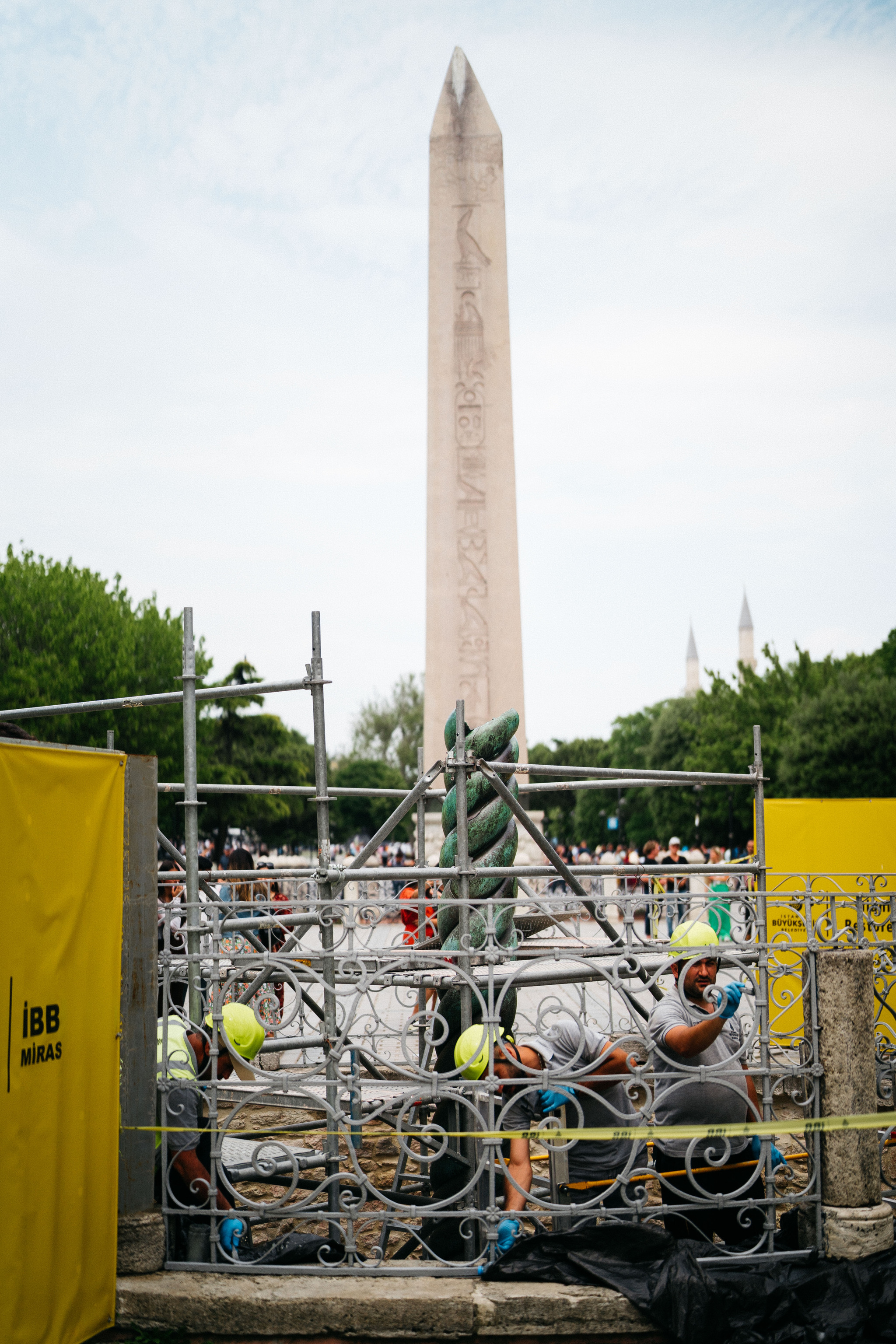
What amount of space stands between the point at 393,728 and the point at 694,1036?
6817 cm

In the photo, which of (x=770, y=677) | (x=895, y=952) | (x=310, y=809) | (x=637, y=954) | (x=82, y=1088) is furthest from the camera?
(x=310, y=809)

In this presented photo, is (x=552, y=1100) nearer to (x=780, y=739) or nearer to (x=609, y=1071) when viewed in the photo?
(x=609, y=1071)

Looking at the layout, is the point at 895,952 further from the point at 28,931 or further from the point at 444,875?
the point at 28,931

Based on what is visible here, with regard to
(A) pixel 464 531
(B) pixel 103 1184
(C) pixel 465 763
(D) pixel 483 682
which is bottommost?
(B) pixel 103 1184

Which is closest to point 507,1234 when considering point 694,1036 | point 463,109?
point 694,1036

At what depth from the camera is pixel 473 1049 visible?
486cm

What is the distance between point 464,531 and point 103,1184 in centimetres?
1691

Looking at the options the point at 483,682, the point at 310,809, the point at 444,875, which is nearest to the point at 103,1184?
the point at 444,875

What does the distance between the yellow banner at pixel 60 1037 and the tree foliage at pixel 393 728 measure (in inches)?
2620

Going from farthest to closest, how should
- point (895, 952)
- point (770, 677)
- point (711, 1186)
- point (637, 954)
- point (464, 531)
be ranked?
point (770, 677)
point (464, 531)
point (895, 952)
point (711, 1186)
point (637, 954)

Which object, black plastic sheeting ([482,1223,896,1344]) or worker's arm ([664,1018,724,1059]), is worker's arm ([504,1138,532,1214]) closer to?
black plastic sheeting ([482,1223,896,1344])

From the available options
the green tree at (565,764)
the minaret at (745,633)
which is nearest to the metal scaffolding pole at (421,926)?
the green tree at (565,764)

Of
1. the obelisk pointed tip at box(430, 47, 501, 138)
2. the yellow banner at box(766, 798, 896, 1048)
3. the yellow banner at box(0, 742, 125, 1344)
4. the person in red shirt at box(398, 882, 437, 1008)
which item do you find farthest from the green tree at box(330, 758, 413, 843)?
the yellow banner at box(0, 742, 125, 1344)

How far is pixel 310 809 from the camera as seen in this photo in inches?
2112
